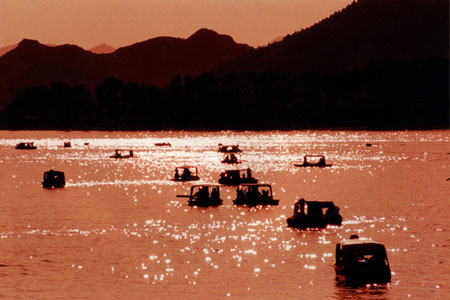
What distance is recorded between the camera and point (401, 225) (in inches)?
3654

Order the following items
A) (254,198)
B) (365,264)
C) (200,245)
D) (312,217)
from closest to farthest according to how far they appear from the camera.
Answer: (365,264)
(200,245)
(312,217)
(254,198)

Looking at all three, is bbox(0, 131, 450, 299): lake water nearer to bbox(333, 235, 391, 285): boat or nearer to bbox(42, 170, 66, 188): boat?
bbox(333, 235, 391, 285): boat

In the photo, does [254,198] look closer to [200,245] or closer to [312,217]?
[312,217]

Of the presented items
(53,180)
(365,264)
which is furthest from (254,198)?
(53,180)

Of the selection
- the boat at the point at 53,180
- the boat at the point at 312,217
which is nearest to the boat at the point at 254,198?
the boat at the point at 312,217

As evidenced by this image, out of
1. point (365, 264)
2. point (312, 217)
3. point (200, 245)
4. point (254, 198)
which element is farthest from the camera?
point (254, 198)

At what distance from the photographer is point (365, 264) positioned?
5744cm

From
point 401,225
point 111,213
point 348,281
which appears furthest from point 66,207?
point 348,281

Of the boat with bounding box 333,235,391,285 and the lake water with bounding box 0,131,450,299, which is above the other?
the boat with bounding box 333,235,391,285

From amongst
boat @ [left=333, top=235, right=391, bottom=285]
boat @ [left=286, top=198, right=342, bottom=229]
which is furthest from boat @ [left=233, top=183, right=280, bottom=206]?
boat @ [left=333, top=235, right=391, bottom=285]

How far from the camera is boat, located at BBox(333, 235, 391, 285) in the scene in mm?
57000

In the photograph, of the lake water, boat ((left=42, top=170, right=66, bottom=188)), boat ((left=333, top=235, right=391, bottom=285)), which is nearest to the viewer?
boat ((left=333, top=235, right=391, bottom=285))

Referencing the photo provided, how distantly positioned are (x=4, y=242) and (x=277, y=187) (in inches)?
2919

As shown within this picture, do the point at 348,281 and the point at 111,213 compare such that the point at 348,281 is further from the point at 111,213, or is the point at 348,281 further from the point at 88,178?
the point at 88,178
